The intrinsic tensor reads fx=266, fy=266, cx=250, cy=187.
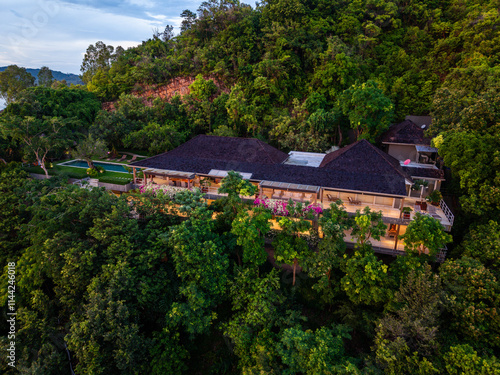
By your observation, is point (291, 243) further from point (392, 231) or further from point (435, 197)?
point (435, 197)

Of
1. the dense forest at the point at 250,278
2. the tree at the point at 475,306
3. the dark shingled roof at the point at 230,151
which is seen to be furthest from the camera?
the dark shingled roof at the point at 230,151

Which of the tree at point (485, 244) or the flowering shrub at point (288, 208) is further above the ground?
the flowering shrub at point (288, 208)

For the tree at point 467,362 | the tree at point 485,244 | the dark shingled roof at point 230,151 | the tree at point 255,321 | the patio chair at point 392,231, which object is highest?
the dark shingled roof at point 230,151

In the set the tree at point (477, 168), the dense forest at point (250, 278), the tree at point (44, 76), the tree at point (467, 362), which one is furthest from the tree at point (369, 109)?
the tree at point (44, 76)

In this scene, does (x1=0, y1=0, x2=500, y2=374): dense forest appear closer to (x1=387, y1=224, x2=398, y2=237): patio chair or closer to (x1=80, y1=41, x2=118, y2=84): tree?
(x1=387, y1=224, x2=398, y2=237): patio chair

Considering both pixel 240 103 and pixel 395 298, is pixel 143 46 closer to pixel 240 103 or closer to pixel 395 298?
pixel 240 103

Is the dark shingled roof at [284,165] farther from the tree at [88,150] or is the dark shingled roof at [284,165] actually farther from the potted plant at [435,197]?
the tree at [88,150]
